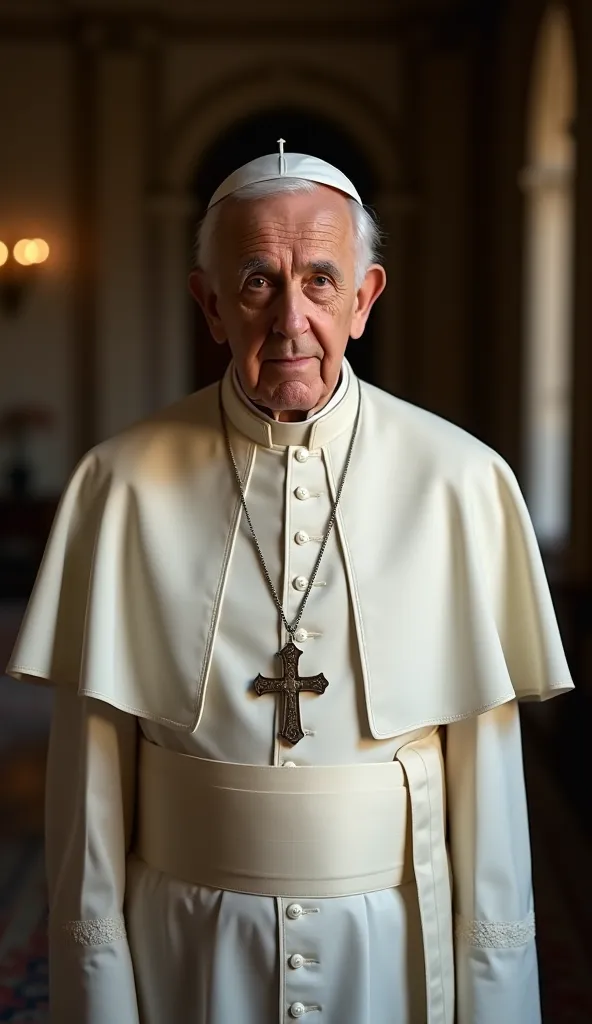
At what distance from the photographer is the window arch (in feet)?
23.8

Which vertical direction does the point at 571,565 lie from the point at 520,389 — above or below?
below

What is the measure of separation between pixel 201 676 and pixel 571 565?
14.4 ft

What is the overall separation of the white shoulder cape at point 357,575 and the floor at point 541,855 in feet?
6.42

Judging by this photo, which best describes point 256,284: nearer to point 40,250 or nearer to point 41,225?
point 40,250

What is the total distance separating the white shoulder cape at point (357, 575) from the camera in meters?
1.76

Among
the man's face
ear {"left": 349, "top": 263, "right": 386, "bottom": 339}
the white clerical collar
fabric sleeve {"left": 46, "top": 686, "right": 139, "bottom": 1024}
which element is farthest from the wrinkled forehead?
fabric sleeve {"left": 46, "top": 686, "right": 139, "bottom": 1024}

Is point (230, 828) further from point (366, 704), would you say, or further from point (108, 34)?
point (108, 34)

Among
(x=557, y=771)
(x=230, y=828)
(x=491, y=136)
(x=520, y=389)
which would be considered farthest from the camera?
(x=491, y=136)

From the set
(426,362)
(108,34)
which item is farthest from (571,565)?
(108,34)

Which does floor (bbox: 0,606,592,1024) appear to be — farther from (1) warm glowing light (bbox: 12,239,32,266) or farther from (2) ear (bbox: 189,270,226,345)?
(1) warm glowing light (bbox: 12,239,32,266)

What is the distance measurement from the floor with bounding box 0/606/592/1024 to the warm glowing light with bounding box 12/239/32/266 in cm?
430

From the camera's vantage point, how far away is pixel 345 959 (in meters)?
1.71

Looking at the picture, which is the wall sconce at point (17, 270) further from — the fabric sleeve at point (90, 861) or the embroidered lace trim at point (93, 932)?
the embroidered lace trim at point (93, 932)

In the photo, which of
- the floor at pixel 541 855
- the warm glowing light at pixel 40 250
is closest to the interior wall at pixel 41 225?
the warm glowing light at pixel 40 250
